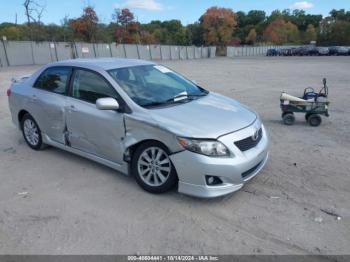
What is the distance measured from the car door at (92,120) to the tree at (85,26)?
5469 centimetres

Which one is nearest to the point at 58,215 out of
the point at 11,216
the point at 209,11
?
the point at 11,216

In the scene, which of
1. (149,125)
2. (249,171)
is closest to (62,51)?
(149,125)

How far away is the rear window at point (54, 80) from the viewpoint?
4.97 metres

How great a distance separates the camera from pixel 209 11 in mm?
99000

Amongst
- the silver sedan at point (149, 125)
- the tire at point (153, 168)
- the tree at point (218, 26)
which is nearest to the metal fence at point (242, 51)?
the tree at point (218, 26)

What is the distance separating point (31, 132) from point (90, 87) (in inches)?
68.9

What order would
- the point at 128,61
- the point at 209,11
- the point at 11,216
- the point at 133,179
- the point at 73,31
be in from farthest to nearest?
the point at 209,11, the point at 73,31, the point at 128,61, the point at 133,179, the point at 11,216

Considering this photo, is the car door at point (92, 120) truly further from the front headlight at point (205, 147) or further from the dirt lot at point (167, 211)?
the front headlight at point (205, 147)

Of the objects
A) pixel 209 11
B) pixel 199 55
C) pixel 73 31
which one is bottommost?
pixel 199 55

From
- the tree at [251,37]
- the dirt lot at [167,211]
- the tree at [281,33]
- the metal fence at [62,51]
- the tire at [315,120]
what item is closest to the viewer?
the dirt lot at [167,211]

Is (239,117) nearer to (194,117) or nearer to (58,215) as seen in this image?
(194,117)

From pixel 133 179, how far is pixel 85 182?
0.63 m

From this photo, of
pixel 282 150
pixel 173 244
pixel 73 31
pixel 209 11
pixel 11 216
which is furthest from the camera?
pixel 209 11

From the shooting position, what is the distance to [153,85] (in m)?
4.65
